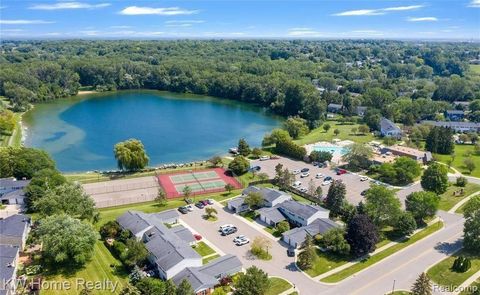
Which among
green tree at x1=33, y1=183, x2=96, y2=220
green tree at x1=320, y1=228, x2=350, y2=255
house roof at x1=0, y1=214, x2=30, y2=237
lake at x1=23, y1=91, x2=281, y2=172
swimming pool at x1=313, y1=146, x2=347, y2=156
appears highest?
green tree at x1=33, y1=183, x2=96, y2=220

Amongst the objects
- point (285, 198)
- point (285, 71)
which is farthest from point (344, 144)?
point (285, 71)

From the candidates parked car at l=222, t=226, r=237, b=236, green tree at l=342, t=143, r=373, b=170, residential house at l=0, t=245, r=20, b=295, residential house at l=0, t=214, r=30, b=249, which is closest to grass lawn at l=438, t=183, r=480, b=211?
green tree at l=342, t=143, r=373, b=170

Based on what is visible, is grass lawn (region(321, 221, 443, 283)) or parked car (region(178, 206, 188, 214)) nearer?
grass lawn (region(321, 221, 443, 283))

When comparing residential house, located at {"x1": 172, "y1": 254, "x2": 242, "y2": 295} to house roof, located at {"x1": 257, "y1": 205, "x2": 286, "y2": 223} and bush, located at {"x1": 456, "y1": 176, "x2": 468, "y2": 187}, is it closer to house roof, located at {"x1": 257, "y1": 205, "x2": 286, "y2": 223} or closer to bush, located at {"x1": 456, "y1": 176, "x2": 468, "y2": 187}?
house roof, located at {"x1": 257, "y1": 205, "x2": 286, "y2": 223}

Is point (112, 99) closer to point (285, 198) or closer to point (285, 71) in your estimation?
point (285, 71)

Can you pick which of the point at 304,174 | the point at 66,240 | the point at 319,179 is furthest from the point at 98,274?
the point at 319,179
